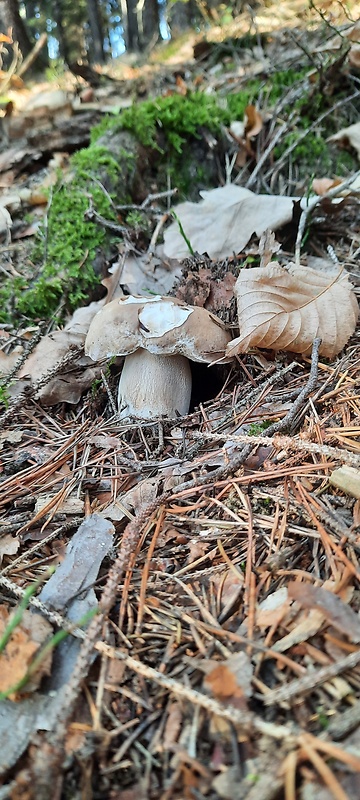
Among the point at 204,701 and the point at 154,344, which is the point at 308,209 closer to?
the point at 154,344

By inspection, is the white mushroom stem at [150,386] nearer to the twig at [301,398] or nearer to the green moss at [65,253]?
the twig at [301,398]

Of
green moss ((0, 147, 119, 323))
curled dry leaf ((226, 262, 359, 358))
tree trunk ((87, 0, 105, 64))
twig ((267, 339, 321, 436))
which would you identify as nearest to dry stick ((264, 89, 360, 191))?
green moss ((0, 147, 119, 323))

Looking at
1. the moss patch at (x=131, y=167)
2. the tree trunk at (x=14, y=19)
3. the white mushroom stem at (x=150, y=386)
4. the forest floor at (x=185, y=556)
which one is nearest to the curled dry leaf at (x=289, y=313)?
the forest floor at (x=185, y=556)

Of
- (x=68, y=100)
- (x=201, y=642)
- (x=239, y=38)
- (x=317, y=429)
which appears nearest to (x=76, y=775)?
(x=201, y=642)

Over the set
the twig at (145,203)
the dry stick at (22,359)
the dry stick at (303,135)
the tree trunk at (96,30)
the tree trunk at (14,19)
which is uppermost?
the tree trunk at (96,30)

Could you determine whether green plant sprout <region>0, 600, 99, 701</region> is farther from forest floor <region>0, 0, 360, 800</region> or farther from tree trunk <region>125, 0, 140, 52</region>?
tree trunk <region>125, 0, 140, 52</region>

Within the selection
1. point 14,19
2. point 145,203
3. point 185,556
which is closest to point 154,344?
point 185,556

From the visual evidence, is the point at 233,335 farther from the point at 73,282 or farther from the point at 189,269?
the point at 73,282
